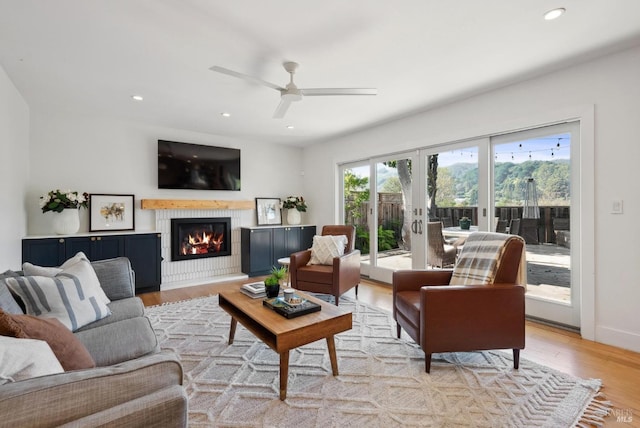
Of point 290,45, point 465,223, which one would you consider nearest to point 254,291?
point 290,45

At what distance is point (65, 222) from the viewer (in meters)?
3.67

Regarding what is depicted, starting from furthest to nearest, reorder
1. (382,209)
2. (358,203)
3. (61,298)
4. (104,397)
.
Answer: (358,203) → (382,209) → (61,298) → (104,397)

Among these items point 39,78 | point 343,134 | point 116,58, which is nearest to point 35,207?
point 39,78

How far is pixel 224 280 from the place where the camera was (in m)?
4.89

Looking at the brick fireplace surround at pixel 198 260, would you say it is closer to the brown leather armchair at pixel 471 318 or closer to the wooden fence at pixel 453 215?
the wooden fence at pixel 453 215

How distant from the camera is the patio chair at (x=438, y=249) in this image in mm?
3816

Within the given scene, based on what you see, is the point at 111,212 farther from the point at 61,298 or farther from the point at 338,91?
the point at 338,91

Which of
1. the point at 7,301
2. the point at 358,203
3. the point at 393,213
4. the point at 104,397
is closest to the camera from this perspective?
the point at 104,397

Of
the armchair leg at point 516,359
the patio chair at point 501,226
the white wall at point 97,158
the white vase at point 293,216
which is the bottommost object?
the armchair leg at point 516,359

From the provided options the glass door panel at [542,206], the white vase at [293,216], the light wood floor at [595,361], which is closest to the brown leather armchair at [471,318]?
the light wood floor at [595,361]

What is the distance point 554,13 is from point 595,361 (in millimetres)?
2540

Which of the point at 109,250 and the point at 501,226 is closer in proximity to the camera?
the point at 501,226

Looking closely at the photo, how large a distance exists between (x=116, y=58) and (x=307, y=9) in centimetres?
175

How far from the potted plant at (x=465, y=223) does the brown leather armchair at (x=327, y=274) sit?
1.34 m
